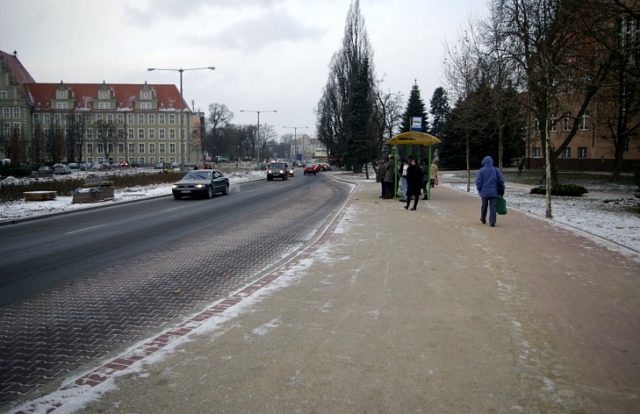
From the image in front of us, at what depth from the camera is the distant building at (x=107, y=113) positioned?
98688mm

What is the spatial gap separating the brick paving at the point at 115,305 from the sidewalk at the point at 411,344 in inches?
26.1

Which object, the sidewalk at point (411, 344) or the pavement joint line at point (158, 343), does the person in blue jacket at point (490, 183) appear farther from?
the pavement joint line at point (158, 343)

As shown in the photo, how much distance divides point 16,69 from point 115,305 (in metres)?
116

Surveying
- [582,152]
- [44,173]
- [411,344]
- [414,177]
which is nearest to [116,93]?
[44,173]

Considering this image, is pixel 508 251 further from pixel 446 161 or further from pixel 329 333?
pixel 446 161

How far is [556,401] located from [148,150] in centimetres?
11863

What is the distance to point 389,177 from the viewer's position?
2111 centimetres

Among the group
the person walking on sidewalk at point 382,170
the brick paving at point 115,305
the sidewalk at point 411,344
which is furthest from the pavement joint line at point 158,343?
the person walking on sidewalk at point 382,170

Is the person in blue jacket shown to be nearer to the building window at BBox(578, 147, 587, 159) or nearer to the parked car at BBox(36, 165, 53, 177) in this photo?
the parked car at BBox(36, 165, 53, 177)

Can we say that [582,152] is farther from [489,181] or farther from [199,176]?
[489,181]

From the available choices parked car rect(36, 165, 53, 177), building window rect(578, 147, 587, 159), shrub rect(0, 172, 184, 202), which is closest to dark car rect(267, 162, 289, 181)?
shrub rect(0, 172, 184, 202)

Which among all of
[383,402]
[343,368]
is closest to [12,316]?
[343,368]

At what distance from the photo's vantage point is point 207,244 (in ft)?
35.9

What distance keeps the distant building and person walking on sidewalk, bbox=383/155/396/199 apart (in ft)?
290
